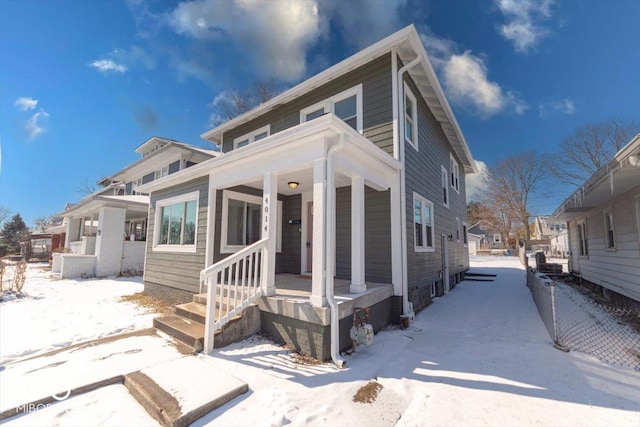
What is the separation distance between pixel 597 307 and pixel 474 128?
15.1 m

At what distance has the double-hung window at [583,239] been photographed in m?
10.1

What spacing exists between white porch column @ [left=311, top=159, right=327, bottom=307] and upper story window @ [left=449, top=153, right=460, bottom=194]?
8.96m

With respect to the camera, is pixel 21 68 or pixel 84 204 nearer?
pixel 21 68

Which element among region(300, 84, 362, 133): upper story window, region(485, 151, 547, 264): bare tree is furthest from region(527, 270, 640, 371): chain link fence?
region(485, 151, 547, 264): bare tree

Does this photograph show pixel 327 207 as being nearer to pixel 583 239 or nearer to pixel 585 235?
pixel 585 235

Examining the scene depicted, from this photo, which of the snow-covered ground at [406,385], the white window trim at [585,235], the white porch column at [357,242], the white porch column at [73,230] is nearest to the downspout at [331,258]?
the snow-covered ground at [406,385]

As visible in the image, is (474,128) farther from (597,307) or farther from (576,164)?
(597,307)

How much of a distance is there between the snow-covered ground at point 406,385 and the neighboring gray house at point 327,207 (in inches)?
23.2

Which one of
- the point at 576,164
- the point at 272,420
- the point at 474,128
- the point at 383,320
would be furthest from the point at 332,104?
the point at 576,164

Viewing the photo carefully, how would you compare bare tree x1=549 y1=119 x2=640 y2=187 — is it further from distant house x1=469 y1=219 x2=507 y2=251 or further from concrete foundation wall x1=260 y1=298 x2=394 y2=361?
concrete foundation wall x1=260 y1=298 x2=394 y2=361

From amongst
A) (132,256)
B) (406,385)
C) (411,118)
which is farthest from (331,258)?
(132,256)

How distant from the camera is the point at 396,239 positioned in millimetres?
5578

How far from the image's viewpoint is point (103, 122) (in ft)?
44.1

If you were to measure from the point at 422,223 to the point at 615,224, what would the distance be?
4770 millimetres
